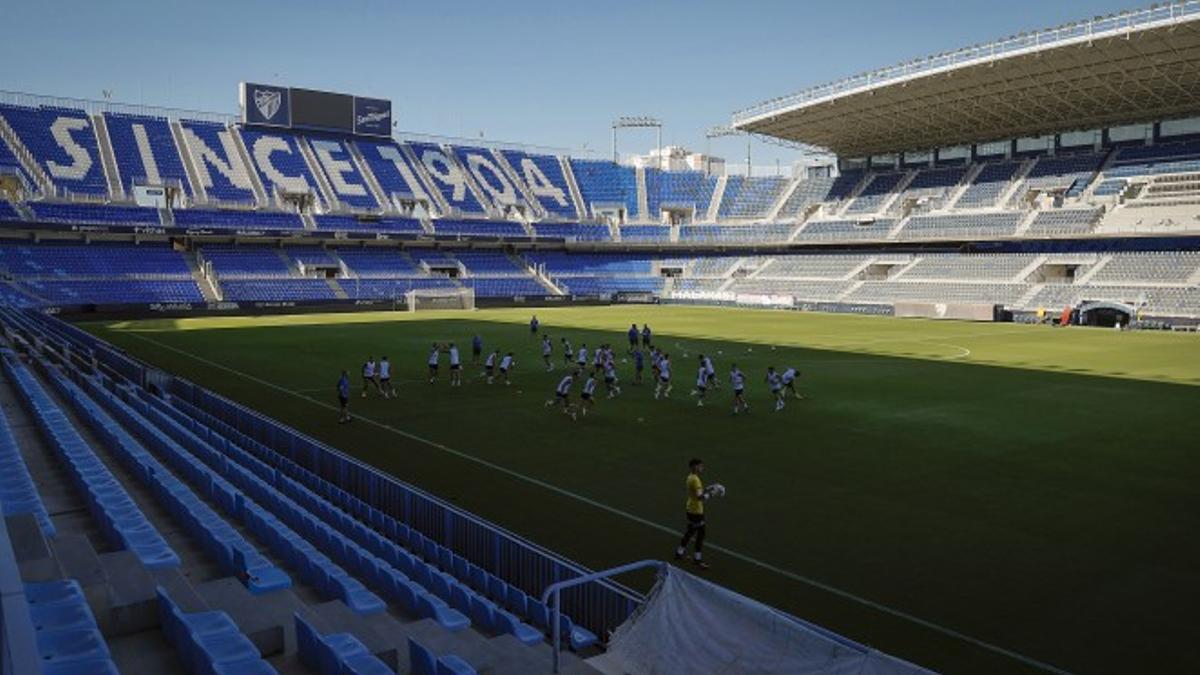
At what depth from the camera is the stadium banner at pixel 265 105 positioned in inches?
2864

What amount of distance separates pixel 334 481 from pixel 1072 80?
5637 cm

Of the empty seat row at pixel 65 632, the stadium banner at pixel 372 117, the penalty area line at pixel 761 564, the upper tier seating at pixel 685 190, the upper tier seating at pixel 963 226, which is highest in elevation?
the stadium banner at pixel 372 117

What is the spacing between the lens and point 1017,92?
185 ft

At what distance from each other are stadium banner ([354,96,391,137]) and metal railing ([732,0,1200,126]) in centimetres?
3878

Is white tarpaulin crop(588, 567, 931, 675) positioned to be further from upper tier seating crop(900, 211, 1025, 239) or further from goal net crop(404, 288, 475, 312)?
upper tier seating crop(900, 211, 1025, 239)

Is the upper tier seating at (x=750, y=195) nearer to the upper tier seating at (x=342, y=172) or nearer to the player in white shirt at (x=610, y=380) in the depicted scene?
the upper tier seating at (x=342, y=172)

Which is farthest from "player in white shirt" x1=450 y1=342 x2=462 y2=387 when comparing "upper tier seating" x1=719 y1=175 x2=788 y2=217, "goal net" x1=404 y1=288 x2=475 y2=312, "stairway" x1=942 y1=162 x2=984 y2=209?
"upper tier seating" x1=719 y1=175 x2=788 y2=217

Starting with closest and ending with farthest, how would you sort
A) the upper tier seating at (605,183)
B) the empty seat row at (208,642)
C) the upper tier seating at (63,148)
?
the empty seat row at (208,642) → the upper tier seating at (63,148) → the upper tier seating at (605,183)

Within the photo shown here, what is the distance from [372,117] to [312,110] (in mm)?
5806

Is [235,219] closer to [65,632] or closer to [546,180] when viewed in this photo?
[546,180]

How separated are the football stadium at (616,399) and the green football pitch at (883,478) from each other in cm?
10

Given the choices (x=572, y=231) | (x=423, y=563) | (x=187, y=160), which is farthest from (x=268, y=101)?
(x=423, y=563)

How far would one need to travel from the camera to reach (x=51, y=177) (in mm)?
59250

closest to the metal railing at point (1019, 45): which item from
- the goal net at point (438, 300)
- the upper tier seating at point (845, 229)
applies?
the upper tier seating at point (845, 229)
